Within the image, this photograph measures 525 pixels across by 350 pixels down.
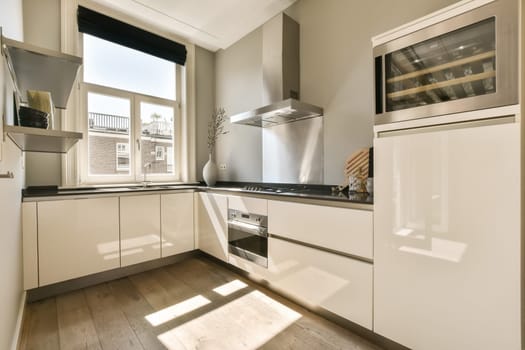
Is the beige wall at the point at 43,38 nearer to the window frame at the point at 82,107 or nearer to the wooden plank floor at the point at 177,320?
the window frame at the point at 82,107

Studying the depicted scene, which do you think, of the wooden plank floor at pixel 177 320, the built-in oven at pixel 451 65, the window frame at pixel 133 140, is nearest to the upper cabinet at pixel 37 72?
the window frame at pixel 133 140

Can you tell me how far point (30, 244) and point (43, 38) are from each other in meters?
1.97

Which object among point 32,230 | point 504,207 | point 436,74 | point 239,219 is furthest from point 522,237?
point 32,230

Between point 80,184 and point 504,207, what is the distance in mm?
3333

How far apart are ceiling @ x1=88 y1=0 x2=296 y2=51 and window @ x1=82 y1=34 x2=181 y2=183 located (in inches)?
19.3

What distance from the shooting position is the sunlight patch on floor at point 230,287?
6.77ft

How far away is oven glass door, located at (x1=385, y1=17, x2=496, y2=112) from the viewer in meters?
1.10

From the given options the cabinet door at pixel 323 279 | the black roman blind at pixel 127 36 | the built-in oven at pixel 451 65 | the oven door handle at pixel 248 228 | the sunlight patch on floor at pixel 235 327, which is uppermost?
the black roman blind at pixel 127 36

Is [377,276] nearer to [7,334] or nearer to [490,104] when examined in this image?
Answer: [490,104]

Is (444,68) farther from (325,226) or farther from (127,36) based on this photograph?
(127,36)

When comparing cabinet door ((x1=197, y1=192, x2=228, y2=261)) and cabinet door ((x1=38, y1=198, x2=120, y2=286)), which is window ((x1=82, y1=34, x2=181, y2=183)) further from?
cabinet door ((x1=197, y1=192, x2=228, y2=261))

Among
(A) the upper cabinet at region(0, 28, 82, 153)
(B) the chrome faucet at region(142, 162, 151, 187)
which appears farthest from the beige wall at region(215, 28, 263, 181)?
(A) the upper cabinet at region(0, 28, 82, 153)

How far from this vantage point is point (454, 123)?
44.9 inches

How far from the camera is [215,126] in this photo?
348 cm
